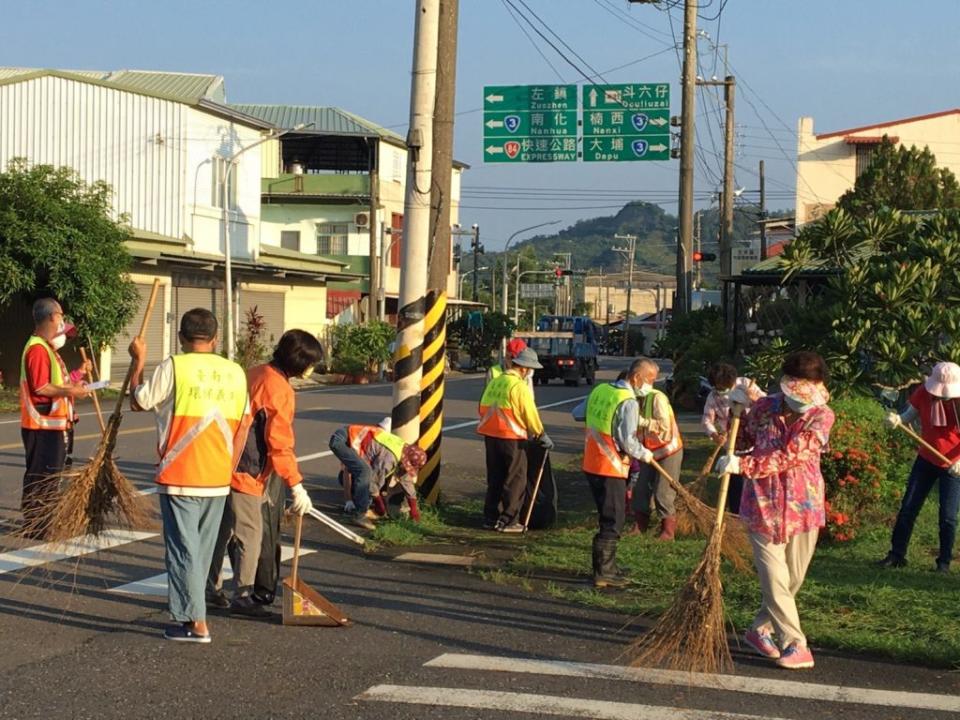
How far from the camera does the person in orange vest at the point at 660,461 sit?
38.2ft

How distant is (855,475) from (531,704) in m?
5.69

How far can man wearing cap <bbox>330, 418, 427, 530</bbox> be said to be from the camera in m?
12.2

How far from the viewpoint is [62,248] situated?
29.1m

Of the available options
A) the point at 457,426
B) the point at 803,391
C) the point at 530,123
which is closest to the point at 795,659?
the point at 803,391

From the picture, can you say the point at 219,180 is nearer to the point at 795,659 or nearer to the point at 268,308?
the point at 268,308

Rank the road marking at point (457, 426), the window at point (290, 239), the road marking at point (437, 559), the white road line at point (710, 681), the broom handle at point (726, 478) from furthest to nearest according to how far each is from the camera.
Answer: the window at point (290, 239) → the road marking at point (457, 426) → the road marking at point (437, 559) → the broom handle at point (726, 478) → the white road line at point (710, 681)

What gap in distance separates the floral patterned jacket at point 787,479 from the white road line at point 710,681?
84 centimetres

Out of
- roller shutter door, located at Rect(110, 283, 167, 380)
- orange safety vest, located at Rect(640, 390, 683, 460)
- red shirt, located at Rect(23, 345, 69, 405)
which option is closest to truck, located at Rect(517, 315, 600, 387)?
roller shutter door, located at Rect(110, 283, 167, 380)

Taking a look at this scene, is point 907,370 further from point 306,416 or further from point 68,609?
point 306,416

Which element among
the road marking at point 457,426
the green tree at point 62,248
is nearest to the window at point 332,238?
the road marking at point 457,426

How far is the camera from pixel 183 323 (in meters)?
7.51

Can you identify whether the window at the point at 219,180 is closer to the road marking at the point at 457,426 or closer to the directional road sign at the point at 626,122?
the road marking at the point at 457,426

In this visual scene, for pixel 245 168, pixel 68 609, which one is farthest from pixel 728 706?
pixel 245 168

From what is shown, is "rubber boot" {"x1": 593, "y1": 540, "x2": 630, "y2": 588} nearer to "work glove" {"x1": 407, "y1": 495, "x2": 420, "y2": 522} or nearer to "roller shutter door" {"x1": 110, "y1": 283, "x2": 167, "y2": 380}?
"work glove" {"x1": 407, "y1": 495, "x2": 420, "y2": 522}
